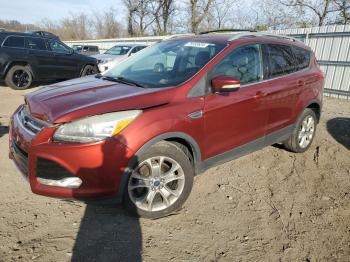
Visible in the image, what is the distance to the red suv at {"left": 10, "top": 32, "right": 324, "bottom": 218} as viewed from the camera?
2.80 meters

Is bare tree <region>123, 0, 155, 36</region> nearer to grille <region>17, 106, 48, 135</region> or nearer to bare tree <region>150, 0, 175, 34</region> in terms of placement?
bare tree <region>150, 0, 175, 34</region>

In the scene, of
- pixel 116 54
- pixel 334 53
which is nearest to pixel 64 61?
pixel 116 54

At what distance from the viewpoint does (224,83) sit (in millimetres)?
3316

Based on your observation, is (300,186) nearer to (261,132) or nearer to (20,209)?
(261,132)

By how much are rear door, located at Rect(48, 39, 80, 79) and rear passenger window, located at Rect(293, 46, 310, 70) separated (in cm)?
884

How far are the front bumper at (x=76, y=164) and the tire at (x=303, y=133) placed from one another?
2984 millimetres

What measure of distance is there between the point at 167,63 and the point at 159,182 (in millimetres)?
1465

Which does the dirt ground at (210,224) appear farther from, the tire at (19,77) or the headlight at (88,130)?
the tire at (19,77)

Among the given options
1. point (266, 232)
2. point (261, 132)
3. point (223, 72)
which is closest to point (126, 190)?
point (266, 232)

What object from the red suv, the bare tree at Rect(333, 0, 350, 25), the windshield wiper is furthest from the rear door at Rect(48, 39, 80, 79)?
the bare tree at Rect(333, 0, 350, 25)

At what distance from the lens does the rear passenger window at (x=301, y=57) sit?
4773mm

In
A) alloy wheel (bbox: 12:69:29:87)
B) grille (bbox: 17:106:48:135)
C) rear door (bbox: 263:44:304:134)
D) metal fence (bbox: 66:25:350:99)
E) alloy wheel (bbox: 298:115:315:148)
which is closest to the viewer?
grille (bbox: 17:106:48:135)

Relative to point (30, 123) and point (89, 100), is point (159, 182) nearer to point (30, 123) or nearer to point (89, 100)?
point (89, 100)

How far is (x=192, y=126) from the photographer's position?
3281mm
